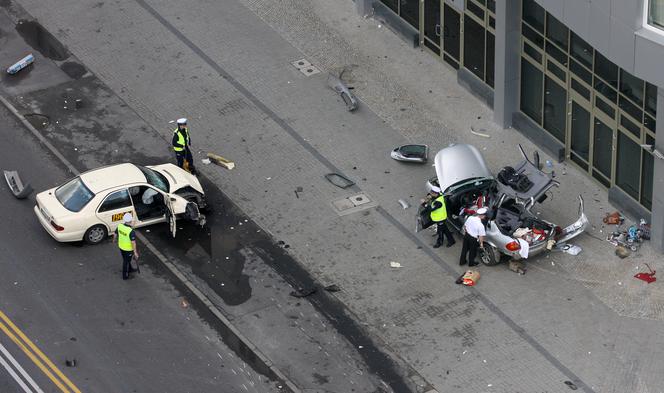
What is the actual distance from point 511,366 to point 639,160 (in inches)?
230

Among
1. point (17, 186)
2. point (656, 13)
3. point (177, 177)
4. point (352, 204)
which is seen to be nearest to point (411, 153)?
point (352, 204)

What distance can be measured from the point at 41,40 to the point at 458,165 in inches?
502

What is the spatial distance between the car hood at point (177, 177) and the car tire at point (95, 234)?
168cm

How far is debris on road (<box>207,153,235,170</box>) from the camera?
36062mm

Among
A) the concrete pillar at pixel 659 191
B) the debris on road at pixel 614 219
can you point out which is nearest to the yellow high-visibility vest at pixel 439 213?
the debris on road at pixel 614 219

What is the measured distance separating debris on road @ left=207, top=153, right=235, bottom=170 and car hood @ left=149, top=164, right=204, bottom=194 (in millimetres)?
1444

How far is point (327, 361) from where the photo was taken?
30516 millimetres

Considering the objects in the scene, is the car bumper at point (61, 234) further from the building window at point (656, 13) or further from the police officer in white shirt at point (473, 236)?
the building window at point (656, 13)

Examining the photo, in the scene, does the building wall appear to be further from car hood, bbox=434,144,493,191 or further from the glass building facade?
car hood, bbox=434,144,493,191

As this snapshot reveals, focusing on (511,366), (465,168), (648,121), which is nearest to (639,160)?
(648,121)

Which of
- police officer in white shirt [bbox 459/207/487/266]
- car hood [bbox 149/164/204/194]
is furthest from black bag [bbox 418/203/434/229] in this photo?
car hood [bbox 149/164/204/194]

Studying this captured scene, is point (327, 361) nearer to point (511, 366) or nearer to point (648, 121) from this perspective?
point (511, 366)

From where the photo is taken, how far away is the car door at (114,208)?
108 feet

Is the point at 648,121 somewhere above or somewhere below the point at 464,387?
above
